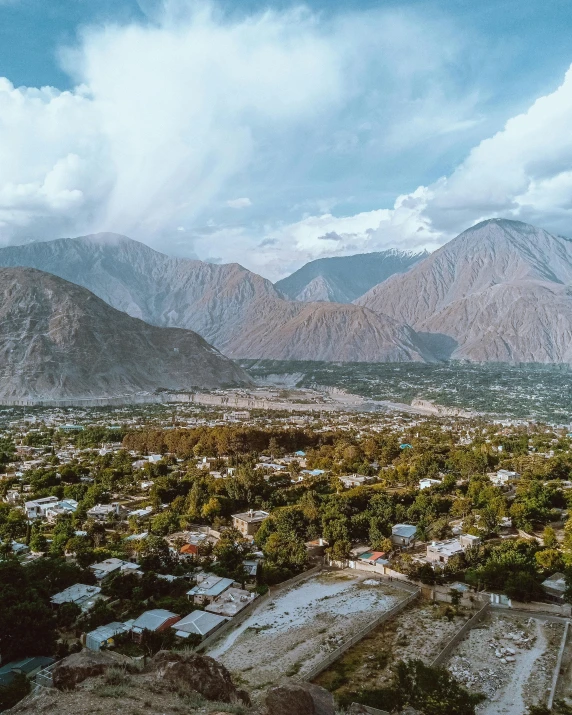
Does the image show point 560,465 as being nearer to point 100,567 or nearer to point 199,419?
point 100,567

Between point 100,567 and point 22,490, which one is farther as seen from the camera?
point 22,490

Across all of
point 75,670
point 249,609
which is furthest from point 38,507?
point 75,670

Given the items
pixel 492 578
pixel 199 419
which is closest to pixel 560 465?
pixel 492 578

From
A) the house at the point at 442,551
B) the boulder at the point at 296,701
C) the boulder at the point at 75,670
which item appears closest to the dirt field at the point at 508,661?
the house at the point at 442,551

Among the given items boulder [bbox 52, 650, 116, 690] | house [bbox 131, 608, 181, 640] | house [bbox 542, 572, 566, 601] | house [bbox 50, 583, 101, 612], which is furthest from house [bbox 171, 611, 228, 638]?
house [bbox 542, 572, 566, 601]

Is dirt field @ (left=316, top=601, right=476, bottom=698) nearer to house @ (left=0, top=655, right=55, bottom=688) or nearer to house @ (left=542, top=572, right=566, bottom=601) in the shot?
house @ (left=542, top=572, right=566, bottom=601)

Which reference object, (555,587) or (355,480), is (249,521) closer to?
(355,480)
